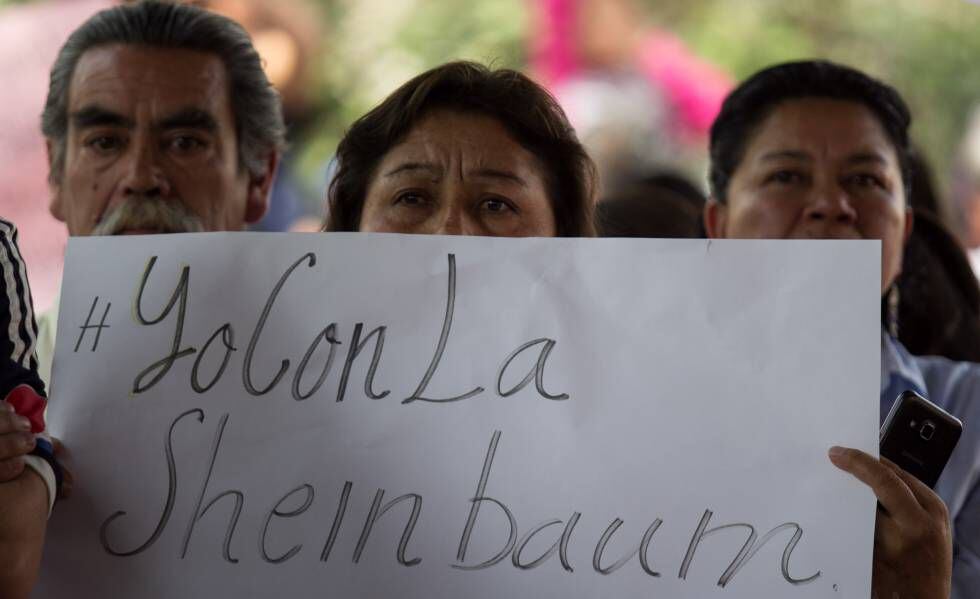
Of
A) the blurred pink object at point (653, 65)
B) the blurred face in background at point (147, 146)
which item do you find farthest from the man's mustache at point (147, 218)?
the blurred pink object at point (653, 65)

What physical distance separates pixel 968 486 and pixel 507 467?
0.74 m

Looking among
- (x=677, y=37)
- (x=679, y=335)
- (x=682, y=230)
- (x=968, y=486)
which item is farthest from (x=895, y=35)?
(x=679, y=335)

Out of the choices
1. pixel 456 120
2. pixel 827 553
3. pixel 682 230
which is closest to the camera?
pixel 827 553

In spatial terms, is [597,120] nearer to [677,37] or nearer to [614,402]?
[677,37]

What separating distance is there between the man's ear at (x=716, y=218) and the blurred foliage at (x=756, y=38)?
2388 mm

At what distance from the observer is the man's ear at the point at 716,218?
1939 mm

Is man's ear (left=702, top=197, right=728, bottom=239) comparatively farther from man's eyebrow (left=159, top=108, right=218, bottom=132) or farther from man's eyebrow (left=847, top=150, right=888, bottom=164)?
man's eyebrow (left=159, top=108, right=218, bottom=132)

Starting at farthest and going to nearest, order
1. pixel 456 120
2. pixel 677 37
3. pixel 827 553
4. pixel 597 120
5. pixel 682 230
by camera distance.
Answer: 1. pixel 677 37
2. pixel 597 120
3. pixel 682 230
4. pixel 456 120
5. pixel 827 553

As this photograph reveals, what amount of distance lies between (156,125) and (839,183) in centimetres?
97

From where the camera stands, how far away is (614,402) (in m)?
1.13

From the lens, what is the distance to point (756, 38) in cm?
466

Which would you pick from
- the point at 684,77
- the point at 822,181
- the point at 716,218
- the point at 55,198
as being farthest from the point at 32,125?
the point at 822,181

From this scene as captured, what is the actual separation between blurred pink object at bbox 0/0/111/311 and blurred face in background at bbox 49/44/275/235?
4.32 feet

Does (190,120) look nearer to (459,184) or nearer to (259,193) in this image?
(259,193)
